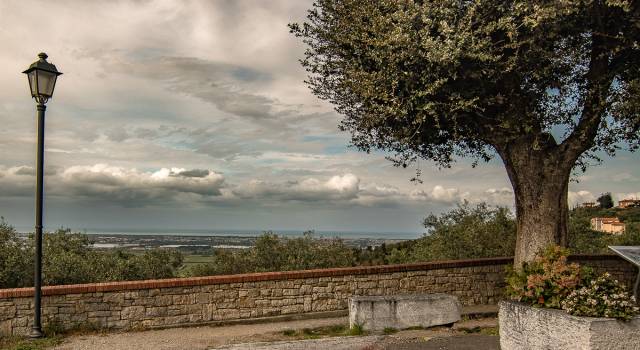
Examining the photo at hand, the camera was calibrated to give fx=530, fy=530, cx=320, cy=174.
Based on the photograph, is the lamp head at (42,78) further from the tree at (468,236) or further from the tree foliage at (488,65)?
the tree at (468,236)

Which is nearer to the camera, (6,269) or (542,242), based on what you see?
(542,242)

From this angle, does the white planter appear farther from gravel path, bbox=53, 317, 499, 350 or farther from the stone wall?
the stone wall

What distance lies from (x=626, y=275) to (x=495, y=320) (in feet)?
20.5

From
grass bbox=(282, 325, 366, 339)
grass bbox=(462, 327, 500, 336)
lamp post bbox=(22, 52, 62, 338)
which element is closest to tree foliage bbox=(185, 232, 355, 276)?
grass bbox=(282, 325, 366, 339)

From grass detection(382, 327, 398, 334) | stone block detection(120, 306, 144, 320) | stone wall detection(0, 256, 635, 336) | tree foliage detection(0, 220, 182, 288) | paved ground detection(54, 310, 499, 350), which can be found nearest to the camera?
paved ground detection(54, 310, 499, 350)

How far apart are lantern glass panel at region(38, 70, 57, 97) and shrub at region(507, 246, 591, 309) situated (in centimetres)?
893

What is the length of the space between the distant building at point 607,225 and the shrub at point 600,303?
21430mm

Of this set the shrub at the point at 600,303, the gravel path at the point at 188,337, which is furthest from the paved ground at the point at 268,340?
the shrub at the point at 600,303

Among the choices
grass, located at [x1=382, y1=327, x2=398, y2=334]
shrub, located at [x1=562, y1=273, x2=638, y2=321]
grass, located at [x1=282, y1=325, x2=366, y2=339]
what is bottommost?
grass, located at [x1=282, y1=325, x2=366, y2=339]

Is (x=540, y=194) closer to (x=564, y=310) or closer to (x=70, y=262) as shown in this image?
(x=564, y=310)

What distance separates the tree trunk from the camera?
12008 millimetres

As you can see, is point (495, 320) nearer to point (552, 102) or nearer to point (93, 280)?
point (552, 102)

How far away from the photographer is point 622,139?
41.2 ft

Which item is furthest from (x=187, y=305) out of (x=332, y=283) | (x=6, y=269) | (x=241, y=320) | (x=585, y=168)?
(x=585, y=168)
